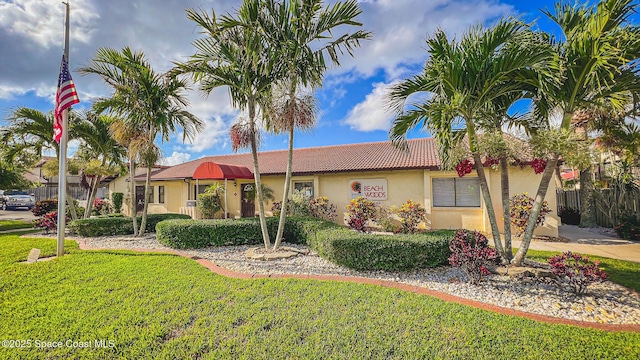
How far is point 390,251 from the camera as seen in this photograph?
668 cm

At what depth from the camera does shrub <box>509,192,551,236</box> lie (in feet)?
36.2

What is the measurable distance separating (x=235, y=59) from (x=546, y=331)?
9007 millimetres

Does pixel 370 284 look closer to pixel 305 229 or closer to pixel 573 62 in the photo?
pixel 305 229

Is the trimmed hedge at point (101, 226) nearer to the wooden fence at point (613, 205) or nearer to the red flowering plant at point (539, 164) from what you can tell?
the red flowering plant at point (539, 164)

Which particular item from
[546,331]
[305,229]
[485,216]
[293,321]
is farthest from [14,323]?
[485,216]

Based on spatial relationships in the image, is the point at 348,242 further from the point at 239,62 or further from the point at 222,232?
the point at 239,62

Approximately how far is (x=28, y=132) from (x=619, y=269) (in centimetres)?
2306

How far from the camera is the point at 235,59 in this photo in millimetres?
7910

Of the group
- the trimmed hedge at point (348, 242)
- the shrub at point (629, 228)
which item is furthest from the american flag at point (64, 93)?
the shrub at point (629, 228)

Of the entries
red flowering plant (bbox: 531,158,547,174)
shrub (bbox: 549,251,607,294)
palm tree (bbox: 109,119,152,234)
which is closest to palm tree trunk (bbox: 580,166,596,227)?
red flowering plant (bbox: 531,158,547,174)

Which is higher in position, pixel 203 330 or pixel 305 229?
pixel 305 229

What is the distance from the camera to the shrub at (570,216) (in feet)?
52.7

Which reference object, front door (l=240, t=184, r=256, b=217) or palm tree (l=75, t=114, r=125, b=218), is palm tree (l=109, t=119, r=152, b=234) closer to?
palm tree (l=75, t=114, r=125, b=218)

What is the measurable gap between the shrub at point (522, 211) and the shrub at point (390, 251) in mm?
6194
